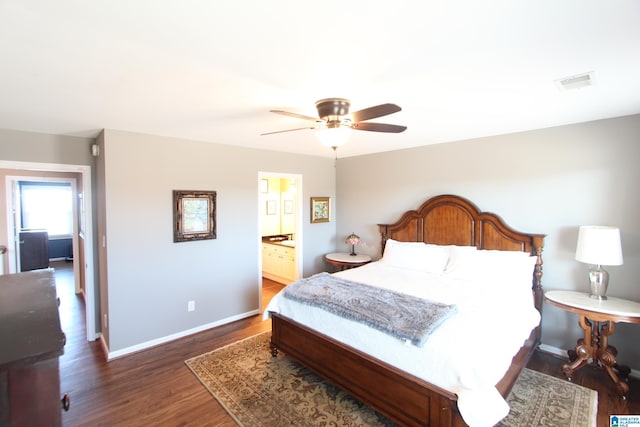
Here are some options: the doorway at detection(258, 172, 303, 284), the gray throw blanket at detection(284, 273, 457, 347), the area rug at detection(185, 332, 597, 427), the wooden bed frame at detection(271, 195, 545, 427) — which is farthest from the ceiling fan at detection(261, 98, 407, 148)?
the doorway at detection(258, 172, 303, 284)

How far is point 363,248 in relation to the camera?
16.4ft

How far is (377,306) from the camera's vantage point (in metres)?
2.47

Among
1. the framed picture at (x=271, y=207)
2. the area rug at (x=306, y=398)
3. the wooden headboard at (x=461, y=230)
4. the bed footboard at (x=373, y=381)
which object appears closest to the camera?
the bed footboard at (x=373, y=381)

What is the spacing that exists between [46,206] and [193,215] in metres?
6.83

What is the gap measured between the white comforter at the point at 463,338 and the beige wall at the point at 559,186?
184 millimetres

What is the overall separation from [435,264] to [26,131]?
4559 mm

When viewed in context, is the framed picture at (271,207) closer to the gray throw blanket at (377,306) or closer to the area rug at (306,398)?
the gray throw blanket at (377,306)

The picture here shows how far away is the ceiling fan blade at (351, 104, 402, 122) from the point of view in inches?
72.0

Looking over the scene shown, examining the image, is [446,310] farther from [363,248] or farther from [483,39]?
[363,248]

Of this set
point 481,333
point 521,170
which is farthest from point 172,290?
point 521,170

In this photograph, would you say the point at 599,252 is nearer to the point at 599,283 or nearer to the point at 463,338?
the point at 599,283

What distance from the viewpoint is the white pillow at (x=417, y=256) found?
365cm

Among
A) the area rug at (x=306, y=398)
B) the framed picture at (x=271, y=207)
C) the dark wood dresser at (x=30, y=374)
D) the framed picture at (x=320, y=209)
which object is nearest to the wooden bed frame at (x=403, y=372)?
the area rug at (x=306, y=398)

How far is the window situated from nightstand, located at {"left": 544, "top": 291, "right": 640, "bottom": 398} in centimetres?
964
